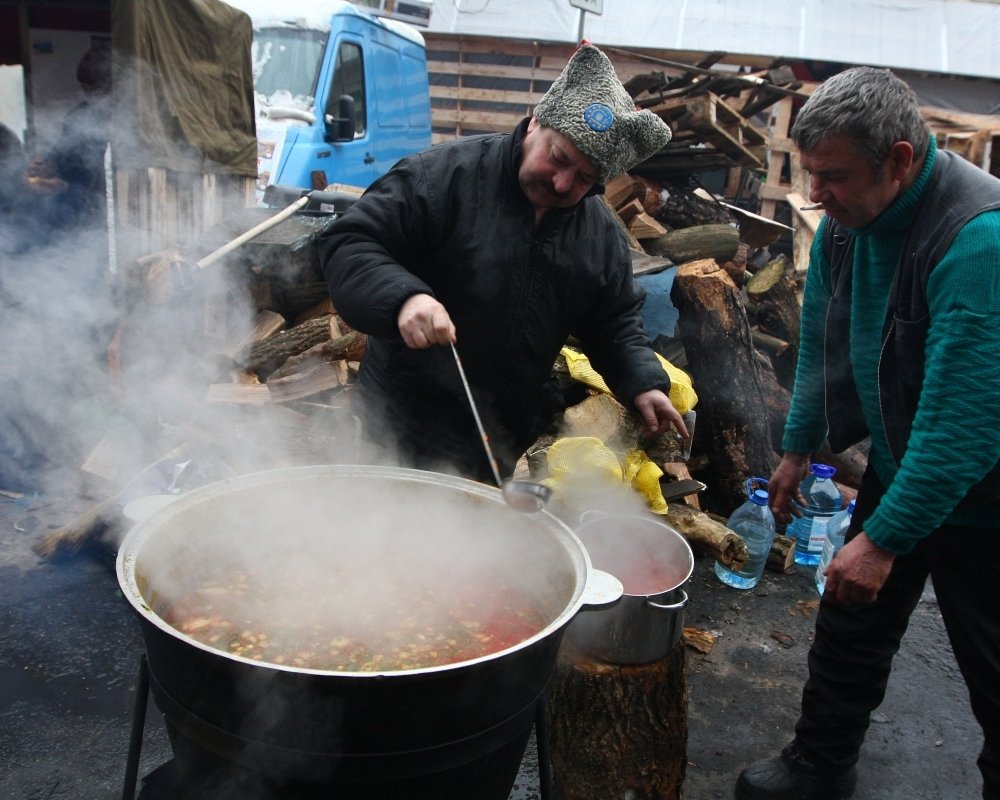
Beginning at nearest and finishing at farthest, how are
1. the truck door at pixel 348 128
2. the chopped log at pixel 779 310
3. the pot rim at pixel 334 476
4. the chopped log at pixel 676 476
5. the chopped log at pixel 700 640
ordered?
the pot rim at pixel 334 476 < the chopped log at pixel 700 640 < the chopped log at pixel 676 476 < the chopped log at pixel 779 310 < the truck door at pixel 348 128

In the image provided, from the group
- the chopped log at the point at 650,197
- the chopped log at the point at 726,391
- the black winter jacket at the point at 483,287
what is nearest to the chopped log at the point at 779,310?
the chopped log at the point at 650,197

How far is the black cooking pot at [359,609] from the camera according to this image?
4.84ft

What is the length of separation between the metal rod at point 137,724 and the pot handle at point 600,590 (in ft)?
3.73

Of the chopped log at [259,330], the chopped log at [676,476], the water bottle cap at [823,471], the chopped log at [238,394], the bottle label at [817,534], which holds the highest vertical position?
the chopped log at [259,330]

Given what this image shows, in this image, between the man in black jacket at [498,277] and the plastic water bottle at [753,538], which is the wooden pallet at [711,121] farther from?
the man in black jacket at [498,277]

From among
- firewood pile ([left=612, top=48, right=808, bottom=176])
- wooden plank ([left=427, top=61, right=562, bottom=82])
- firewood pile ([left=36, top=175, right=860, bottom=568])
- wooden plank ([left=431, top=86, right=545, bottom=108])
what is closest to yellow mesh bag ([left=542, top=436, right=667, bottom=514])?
firewood pile ([left=36, top=175, right=860, bottom=568])

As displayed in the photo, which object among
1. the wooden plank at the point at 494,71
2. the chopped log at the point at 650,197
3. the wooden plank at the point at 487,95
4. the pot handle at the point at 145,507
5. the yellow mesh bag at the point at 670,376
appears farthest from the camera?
the wooden plank at the point at 494,71

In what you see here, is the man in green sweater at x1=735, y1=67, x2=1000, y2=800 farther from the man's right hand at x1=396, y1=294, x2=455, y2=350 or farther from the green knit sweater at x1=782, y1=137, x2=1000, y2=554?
the man's right hand at x1=396, y1=294, x2=455, y2=350

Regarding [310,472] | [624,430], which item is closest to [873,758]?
[624,430]

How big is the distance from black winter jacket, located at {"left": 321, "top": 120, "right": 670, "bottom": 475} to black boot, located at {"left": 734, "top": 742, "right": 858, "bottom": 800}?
1609 mm

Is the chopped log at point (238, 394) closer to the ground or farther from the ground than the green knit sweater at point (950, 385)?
closer to the ground

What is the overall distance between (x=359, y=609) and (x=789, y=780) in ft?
6.44

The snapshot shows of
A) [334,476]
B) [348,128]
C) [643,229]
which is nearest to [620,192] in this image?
[643,229]

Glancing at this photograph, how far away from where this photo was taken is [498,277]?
2.55 m
